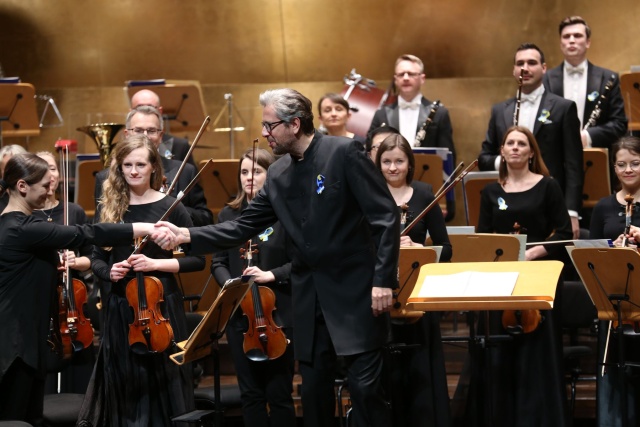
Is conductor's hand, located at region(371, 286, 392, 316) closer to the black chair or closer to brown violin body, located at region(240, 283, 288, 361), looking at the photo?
brown violin body, located at region(240, 283, 288, 361)

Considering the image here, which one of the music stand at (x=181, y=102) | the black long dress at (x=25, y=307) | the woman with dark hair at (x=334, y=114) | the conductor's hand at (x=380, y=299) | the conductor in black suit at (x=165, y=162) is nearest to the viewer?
the conductor's hand at (x=380, y=299)

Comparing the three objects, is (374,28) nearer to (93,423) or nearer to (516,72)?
(516,72)

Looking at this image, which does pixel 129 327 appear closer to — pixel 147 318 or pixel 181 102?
pixel 147 318

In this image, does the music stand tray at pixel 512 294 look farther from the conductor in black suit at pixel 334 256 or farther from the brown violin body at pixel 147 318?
the brown violin body at pixel 147 318

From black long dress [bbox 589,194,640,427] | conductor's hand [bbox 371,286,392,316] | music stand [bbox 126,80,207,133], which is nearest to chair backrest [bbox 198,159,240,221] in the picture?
music stand [bbox 126,80,207,133]

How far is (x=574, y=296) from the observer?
5285mm

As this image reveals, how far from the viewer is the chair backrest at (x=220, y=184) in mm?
6164

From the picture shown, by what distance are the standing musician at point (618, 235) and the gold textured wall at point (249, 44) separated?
4011mm

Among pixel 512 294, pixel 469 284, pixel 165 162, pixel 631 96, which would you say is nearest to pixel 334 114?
pixel 165 162

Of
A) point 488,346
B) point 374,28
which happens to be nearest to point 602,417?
point 488,346

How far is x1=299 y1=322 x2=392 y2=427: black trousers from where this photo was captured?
3625 mm

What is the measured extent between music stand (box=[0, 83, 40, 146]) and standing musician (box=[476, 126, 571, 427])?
3.56m

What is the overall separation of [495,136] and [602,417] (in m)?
2.00

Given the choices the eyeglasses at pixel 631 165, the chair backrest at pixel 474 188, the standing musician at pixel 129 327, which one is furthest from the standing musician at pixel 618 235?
the standing musician at pixel 129 327
